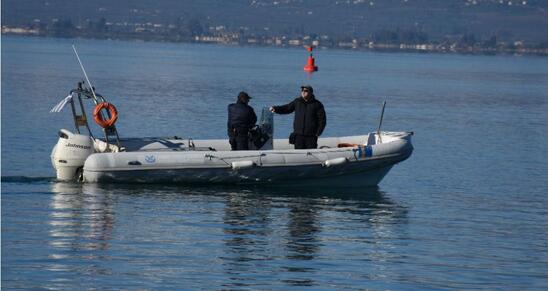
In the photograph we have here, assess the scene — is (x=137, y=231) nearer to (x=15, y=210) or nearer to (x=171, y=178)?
(x=15, y=210)

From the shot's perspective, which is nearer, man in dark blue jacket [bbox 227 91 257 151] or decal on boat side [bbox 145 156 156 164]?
decal on boat side [bbox 145 156 156 164]

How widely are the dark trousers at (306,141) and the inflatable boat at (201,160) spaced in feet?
0.44

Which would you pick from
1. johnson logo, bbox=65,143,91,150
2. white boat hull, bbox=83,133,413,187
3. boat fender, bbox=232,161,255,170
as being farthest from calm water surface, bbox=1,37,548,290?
johnson logo, bbox=65,143,91,150

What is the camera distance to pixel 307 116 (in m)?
21.8

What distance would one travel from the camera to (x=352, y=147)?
72.2ft

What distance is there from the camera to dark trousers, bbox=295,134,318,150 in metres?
22.0

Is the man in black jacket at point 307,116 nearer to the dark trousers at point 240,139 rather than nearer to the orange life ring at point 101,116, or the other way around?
the dark trousers at point 240,139

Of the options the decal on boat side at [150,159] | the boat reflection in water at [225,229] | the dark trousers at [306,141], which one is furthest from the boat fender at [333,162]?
the decal on boat side at [150,159]

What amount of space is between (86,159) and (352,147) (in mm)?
4116

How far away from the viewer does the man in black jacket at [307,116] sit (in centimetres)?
2173

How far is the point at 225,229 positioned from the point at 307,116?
409 centimetres

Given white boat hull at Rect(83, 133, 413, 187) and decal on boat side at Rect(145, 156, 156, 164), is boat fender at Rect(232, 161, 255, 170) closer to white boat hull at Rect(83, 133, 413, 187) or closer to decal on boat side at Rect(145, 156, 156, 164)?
white boat hull at Rect(83, 133, 413, 187)

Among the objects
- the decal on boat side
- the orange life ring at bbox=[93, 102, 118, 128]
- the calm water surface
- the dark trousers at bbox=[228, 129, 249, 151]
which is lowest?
the calm water surface

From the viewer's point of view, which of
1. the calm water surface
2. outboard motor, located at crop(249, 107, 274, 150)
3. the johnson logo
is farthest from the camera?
outboard motor, located at crop(249, 107, 274, 150)
